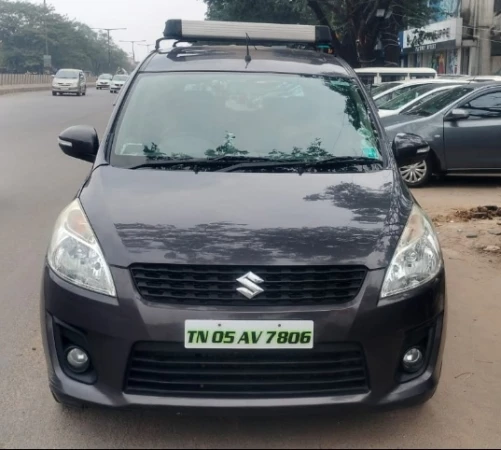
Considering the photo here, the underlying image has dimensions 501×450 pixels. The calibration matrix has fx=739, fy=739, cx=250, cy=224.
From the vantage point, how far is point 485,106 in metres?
10.6

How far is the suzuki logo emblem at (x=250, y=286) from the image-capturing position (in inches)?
117

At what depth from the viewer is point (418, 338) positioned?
10.4 ft

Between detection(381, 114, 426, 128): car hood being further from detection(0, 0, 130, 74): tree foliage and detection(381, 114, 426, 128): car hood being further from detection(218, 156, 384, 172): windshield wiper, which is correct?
detection(0, 0, 130, 74): tree foliage

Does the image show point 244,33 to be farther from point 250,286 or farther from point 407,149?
point 250,286

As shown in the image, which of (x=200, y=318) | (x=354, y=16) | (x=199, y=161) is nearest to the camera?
(x=200, y=318)

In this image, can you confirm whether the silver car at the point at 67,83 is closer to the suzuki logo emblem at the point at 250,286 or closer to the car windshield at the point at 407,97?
the car windshield at the point at 407,97

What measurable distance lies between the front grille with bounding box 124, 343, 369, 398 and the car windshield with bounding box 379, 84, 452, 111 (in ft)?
33.7

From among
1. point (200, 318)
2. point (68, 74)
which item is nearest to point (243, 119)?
point (200, 318)

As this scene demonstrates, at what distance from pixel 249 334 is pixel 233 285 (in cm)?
21

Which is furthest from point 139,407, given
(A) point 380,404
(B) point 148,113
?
(B) point 148,113

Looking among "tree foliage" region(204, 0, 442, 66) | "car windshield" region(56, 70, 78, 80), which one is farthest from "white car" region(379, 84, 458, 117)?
"car windshield" region(56, 70, 78, 80)

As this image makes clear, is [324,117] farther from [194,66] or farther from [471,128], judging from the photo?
[471,128]

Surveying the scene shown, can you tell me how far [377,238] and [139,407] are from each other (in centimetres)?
123

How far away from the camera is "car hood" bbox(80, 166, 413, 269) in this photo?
10.1ft
